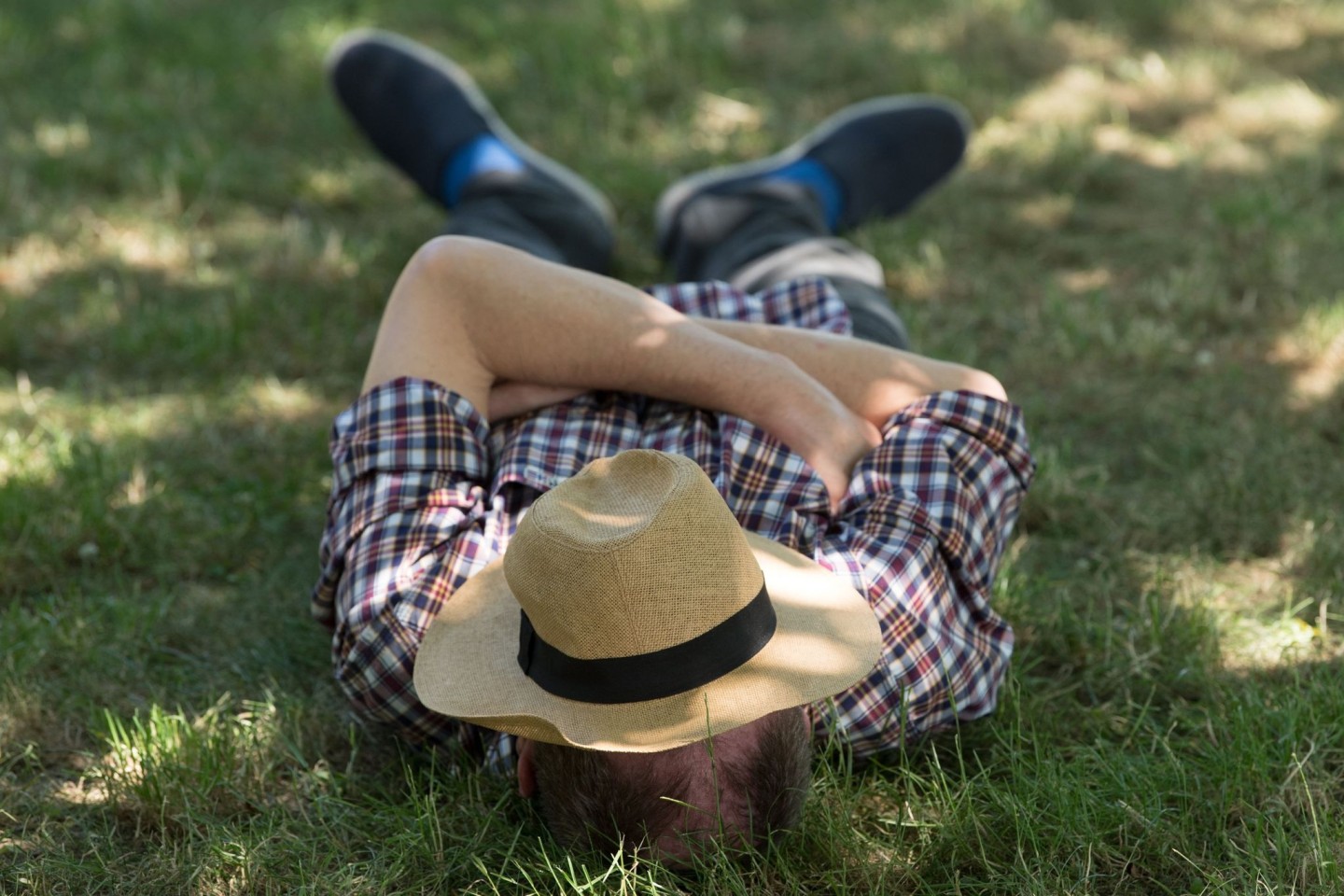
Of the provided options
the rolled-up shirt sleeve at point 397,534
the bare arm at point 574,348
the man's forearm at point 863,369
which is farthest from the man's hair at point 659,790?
the man's forearm at point 863,369

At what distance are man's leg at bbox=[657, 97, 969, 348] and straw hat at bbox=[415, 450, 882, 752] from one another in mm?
1454

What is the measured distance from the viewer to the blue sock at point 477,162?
4.33 metres

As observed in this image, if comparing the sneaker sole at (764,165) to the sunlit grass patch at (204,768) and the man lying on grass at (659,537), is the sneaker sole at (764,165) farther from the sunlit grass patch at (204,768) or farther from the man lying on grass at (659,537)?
the sunlit grass patch at (204,768)

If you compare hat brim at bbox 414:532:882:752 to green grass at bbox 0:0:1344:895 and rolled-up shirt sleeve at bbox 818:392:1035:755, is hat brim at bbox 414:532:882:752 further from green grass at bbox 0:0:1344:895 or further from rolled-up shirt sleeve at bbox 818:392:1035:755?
green grass at bbox 0:0:1344:895

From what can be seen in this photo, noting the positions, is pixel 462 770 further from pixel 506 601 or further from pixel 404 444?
pixel 404 444

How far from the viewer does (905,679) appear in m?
2.49

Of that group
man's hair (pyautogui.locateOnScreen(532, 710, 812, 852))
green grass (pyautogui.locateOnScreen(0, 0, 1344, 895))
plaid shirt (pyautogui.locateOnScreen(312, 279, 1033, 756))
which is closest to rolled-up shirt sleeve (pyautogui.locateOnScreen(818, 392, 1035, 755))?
plaid shirt (pyautogui.locateOnScreen(312, 279, 1033, 756))

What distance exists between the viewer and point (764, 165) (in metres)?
4.45

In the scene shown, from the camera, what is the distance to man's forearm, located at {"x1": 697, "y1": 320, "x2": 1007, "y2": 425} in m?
2.90

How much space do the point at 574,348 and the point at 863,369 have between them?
25.8 inches

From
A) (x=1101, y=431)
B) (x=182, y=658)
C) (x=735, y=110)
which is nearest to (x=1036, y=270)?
(x=1101, y=431)

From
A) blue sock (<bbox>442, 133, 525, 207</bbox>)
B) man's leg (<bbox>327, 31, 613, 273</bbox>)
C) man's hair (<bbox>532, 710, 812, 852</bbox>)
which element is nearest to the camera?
man's hair (<bbox>532, 710, 812, 852</bbox>)

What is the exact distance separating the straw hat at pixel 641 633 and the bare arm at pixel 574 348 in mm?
639

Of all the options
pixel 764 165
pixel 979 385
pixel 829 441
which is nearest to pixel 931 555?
pixel 829 441
